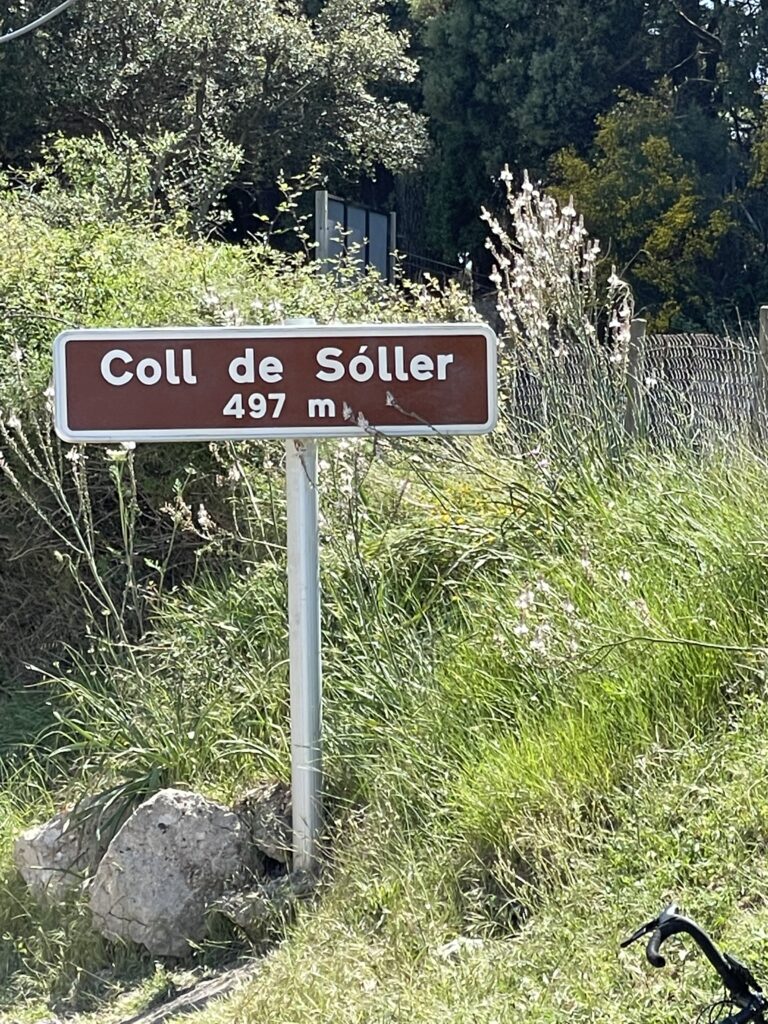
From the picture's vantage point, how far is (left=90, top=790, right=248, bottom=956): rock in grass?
154 inches

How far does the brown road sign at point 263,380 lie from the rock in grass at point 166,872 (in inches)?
47.8

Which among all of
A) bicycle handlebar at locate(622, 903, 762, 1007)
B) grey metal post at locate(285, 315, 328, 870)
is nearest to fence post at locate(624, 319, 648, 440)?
grey metal post at locate(285, 315, 328, 870)

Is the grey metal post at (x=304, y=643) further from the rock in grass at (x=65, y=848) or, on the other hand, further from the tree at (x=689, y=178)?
the tree at (x=689, y=178)

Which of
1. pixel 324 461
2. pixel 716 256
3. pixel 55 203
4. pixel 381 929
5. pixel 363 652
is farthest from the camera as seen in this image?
pixel 716 256

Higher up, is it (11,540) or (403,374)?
(403,374)

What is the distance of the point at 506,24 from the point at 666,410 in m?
18.2

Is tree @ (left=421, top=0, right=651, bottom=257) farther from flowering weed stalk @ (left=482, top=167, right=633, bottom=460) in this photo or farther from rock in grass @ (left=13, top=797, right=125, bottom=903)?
rock in grass @ (left=13, top=797, right=125, bottom=903)

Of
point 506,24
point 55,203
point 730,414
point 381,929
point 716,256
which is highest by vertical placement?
point 506,24

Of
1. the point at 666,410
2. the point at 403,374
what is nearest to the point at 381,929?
the point at 403,374

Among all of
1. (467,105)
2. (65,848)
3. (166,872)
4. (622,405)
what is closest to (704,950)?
(166,872)

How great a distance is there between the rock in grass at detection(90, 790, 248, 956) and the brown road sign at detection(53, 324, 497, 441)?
1.21 m

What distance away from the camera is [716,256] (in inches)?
818

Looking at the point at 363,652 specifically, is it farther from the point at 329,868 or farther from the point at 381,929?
the point at 381,929

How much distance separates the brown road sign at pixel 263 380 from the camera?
3.70 meters
